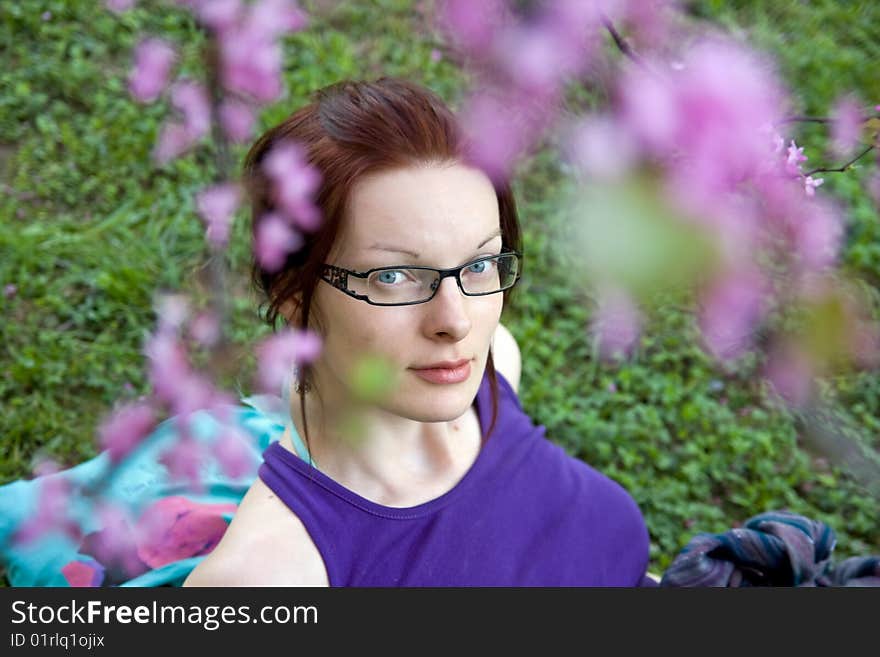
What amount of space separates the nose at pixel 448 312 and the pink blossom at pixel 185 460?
1.21 meters

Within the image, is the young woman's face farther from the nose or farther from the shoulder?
the shoulder

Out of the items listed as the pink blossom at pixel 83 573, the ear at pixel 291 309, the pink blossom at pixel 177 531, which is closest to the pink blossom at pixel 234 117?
the ear at pixel 291 309

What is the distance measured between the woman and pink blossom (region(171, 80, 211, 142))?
1.14 metres

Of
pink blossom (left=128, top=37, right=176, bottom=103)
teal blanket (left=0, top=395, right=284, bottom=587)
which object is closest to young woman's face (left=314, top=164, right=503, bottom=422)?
teal blanket (left=0, top=395, right=284, bottom=587)

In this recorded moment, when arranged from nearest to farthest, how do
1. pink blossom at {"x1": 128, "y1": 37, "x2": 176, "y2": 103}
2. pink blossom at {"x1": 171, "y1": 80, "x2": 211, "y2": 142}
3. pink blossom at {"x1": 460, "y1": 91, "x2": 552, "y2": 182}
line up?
pink blossom at {"x1": 460, "y1": 91, "x2": 552, "y2": 182}
pink blossom at {"x1": 171, "y1": 80, "x2": 211, "y2": 142}
pink blossom at {"x1": 128, "y1": 37, "x2": 176, "y2": 103}

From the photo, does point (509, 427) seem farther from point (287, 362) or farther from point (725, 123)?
point (725, 123)

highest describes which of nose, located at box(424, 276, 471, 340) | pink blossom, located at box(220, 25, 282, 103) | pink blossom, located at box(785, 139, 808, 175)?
pink blossom, located at box(785, 139, 808, 175)

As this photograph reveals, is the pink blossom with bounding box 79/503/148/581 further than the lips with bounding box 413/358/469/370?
Yes

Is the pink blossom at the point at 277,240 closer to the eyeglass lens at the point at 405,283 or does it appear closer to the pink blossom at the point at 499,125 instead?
the eyeglass lens at the point at 405,283

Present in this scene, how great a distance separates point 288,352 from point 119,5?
8.68 ft

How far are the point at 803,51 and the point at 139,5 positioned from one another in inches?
104

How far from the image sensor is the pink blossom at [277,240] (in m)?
1.27

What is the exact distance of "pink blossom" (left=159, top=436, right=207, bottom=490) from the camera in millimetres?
2178

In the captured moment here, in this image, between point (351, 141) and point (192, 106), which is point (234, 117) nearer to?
point (192, 106)
